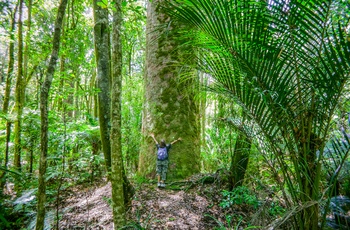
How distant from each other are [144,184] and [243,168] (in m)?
1.94

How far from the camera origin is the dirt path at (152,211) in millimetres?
2830

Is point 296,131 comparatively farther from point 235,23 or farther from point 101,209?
point 101,209

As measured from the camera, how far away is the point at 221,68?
87.4 inches

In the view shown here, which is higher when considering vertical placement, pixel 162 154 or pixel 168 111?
pixel 168 111

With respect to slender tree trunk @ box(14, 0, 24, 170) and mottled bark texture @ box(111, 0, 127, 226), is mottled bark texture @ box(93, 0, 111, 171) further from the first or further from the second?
slender tree trunk @ box(14, 0, 24, 170)

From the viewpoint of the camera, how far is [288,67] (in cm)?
185

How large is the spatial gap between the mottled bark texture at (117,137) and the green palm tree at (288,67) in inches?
35.5

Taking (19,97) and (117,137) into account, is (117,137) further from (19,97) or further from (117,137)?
(19,97)

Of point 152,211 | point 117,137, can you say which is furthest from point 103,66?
point 152,211

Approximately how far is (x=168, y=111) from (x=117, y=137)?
2.32 metres

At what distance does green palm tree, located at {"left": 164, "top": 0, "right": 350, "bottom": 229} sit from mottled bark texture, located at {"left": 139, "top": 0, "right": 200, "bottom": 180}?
2.50 metres

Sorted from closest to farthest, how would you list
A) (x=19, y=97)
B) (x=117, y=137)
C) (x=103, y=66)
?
(x=117, y=137), (x=103, y=66), (x=19, y=97)

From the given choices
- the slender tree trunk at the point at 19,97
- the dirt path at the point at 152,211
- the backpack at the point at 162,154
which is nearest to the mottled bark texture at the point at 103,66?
the dirt path at the point at 152,211

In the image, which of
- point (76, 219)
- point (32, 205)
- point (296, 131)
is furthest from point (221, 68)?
point (32, 205)
